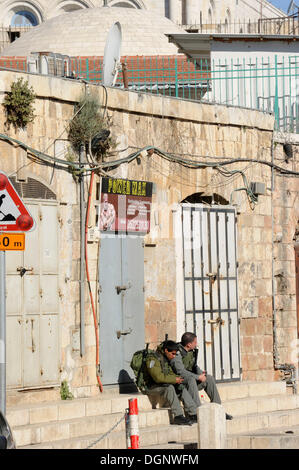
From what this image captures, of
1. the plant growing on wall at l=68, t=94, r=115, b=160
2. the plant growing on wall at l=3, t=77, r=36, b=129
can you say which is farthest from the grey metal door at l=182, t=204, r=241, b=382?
the plant growing on wall at l=3, t=77, r=36, b=129

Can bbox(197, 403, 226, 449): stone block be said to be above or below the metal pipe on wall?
below

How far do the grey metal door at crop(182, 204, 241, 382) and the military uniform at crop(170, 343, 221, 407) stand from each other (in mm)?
1647

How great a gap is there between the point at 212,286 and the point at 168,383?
110 inches

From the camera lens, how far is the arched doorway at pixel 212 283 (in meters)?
14.3

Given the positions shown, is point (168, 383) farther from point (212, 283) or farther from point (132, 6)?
point (132, 6)

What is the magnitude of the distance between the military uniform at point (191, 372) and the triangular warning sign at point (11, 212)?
3707 millimetres

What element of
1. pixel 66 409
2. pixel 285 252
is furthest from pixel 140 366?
pixel 285 252

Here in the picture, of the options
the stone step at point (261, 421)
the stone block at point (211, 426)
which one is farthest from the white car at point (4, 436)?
the stone step at point (261, 421)

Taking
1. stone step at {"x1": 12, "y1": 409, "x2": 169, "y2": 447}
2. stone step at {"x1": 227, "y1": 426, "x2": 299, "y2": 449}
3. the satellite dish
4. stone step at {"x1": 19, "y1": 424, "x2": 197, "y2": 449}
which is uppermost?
the satellite dish

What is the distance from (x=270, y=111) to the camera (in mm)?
16188

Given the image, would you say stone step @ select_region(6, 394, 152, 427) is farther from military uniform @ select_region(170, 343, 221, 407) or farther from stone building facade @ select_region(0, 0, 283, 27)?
stone building facade @ select_region(0, 0, 283, 27)

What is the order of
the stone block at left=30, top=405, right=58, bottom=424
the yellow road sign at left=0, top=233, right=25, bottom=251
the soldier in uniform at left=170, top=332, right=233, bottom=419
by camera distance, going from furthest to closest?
1. the soldier in uniform at left=170, top=332, right=233, bottom=419
2. the stone block at left=30, top=405, right=58, bottom=424
3. the yellow road sign at left=0, top=233, right=25, bottom=251

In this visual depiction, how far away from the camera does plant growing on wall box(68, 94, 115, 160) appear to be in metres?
12.7
